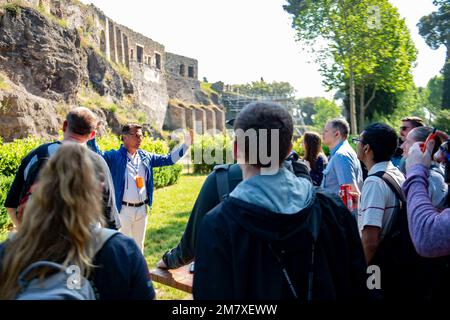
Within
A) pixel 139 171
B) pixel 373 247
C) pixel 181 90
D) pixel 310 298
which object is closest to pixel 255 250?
pixel 310 298

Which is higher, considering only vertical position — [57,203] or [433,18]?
[433,18]

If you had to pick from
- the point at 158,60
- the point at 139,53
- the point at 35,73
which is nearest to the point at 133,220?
the point at 35,73

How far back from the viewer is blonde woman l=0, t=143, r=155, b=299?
123cm

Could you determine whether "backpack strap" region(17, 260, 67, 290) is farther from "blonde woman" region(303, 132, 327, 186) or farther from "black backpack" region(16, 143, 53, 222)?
"blonde woman" region(303, 132, 327, 186)

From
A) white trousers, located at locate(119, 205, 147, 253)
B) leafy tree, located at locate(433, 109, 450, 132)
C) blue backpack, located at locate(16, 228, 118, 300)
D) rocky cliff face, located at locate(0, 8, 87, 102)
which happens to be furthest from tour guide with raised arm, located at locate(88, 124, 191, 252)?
leafy tree, located at locate(433, 109, 450, 132)

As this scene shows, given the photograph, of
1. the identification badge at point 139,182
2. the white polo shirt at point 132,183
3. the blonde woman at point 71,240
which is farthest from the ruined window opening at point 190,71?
the blonde woman at point 71,240

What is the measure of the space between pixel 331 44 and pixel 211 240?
63.1 ft

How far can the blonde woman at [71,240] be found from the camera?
48.4 inches

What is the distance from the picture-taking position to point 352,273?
148cm

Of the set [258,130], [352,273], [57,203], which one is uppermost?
[258,130]

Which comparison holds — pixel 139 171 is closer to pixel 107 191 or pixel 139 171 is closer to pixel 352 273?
pixel 107 191

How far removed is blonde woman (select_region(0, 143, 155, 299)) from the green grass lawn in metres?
3.04

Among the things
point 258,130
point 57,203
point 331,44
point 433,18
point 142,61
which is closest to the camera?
point 57,203

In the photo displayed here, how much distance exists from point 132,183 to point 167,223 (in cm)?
371
